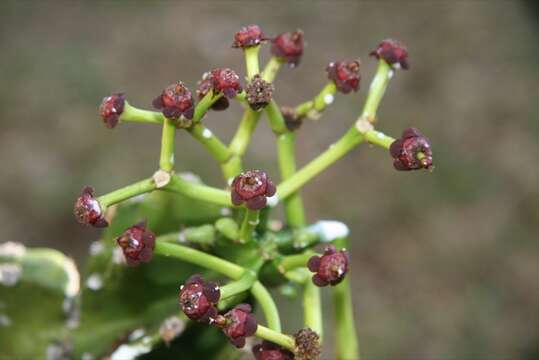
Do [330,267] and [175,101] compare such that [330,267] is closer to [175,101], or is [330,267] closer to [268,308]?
[268,308]

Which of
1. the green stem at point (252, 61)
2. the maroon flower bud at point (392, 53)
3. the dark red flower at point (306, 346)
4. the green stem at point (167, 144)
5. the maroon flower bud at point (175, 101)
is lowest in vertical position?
the dark red flower at point (306, 346)

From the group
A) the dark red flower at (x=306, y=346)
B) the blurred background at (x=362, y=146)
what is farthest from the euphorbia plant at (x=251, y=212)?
the blurred background at (x=362, y=146)

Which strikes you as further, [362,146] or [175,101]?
[362,146]

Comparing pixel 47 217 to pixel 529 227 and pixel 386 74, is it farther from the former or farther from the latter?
pixel 386 74

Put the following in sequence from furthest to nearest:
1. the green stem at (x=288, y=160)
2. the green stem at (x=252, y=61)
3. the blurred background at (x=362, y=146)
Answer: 1. the blurred background at (x=362, y=146)
2. the green stem at (x=288, y=160)
3. the green stem at (x=252, y=61)

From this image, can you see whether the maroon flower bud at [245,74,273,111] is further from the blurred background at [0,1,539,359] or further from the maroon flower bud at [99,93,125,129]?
the blurred background at [0,1,539,359]

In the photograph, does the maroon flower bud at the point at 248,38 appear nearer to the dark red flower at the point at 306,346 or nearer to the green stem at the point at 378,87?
the green stem at the point at 378,87

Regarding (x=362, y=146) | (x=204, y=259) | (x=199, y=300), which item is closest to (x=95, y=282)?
(x=204, y=259)
